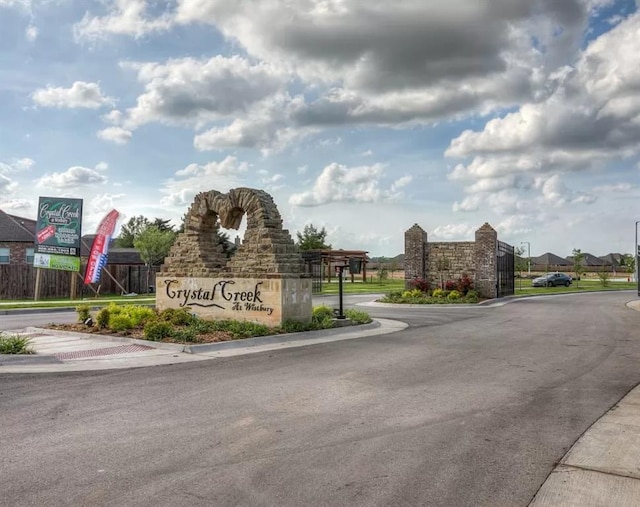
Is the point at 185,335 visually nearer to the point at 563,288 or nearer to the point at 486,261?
the point at 486,261

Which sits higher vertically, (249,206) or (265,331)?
(249,206)

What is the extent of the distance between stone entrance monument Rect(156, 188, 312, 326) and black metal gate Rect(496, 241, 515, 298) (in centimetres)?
1868

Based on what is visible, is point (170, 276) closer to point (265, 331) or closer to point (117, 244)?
point (265, 331)

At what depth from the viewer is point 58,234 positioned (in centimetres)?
2983

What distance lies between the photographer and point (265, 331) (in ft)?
46.3

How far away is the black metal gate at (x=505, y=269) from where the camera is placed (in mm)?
31750

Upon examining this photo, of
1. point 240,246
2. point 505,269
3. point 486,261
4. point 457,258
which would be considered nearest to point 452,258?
point 457,258

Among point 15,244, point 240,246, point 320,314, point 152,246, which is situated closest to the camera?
point 240,246

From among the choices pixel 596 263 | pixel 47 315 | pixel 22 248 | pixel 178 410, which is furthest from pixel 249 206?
pixel 596 263

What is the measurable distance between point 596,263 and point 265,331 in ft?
394

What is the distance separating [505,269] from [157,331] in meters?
26.1

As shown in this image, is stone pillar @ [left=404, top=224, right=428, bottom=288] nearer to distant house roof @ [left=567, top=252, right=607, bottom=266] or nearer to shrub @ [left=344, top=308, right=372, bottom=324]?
shrub @ [left=344, top=308, right=372, bottom=324]

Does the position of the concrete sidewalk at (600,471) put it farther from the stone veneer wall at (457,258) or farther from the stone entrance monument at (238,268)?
the stone veneer wall at (457,258)

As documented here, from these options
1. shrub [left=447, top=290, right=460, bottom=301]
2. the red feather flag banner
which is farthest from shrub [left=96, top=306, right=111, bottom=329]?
shrub [left=447, top=290, right=460, bottom=301]
